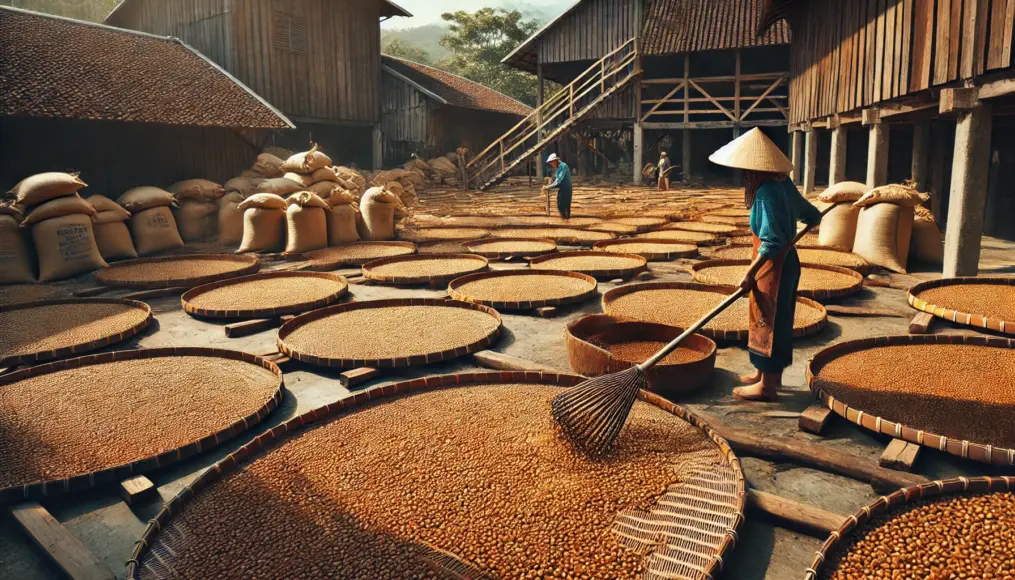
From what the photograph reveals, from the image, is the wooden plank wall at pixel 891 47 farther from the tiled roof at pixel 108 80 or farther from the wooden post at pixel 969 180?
the tiled roof at pixel 108 80

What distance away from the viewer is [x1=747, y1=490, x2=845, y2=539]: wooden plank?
1.92m

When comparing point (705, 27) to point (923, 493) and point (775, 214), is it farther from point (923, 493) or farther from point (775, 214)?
point (923, 493)

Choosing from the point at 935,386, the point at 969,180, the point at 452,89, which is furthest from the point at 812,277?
the point at 452,89

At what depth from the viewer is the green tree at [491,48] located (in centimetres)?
3097

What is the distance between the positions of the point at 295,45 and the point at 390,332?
12981 mm

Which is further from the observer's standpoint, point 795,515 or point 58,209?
point 58,209

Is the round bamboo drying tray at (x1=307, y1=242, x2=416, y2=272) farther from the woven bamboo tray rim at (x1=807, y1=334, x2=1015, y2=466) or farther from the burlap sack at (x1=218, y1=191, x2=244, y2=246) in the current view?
the woven bamboo tray rim at (x1=807, y1=334, x2=1015, y2=466)

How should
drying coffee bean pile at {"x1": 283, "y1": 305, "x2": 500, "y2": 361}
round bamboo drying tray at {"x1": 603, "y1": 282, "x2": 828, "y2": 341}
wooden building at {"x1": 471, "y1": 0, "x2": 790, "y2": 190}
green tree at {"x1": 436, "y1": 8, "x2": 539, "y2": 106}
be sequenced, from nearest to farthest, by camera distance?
1. drying coffee bean pile at {"x1": 283, "y1": 305, "x2": 500, "y2": 361}
2. round bamboo drying tray at {"x1": 603, "y1": 282, "x2": 828, "y2": 341}
3. wooden building at {"x1": 471, "y1": 0, "x2": 790, "y2": 190}
4. green tree at {"x1": 436, "y1": 8, "x2": 539, "y2": 106}

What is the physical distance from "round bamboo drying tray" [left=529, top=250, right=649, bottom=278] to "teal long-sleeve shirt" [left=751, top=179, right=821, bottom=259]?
2683mm

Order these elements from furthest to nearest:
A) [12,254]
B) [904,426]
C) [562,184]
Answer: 1. [562,184]
2. [12,254]
3. [904,426]

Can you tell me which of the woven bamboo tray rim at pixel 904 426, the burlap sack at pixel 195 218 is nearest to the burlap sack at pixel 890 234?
the woven bamboo tray rim at pixel 904 426

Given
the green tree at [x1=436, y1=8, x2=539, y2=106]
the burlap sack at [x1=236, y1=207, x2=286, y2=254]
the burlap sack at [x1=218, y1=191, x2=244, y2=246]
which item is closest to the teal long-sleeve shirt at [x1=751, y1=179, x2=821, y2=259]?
the burlap sack at [x1=236, y1=207, x2=286, y2=254]

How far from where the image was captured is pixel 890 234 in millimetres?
5535

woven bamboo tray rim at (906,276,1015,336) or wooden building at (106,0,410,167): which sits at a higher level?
wooden building at (106,0,410,167)
